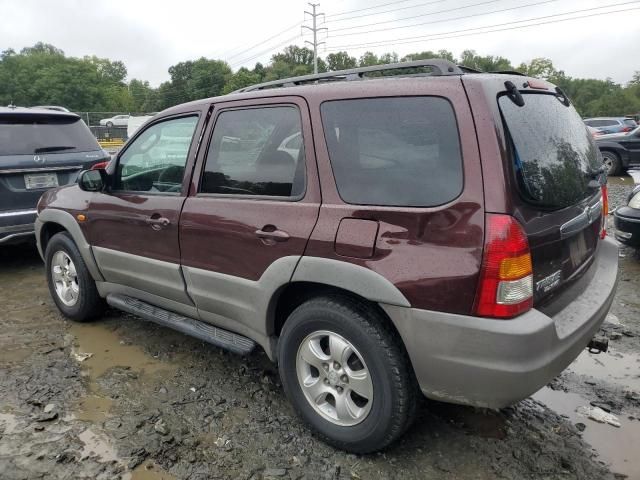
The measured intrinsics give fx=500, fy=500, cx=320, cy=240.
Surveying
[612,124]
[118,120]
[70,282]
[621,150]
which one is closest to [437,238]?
[70,282]

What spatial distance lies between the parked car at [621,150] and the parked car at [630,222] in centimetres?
898

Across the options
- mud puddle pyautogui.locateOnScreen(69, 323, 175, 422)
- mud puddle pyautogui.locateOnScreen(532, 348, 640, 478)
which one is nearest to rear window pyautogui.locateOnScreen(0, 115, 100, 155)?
mud puddle pyautogui.locateOnScreen(69, 323, 175, 422)

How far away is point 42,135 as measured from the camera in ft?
18.5

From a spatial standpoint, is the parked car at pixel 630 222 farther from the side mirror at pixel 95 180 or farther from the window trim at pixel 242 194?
the side mirror at pixel 95 180

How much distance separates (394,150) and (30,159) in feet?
15.4

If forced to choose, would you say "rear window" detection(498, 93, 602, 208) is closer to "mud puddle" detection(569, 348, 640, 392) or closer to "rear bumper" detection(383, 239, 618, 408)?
"rear bumper" detection(383, 239, 618, 408)

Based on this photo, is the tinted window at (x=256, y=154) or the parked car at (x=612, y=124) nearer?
the tinted window at (x=256, y=154)

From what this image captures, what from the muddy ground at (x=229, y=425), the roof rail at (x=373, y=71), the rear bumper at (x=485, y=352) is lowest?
the muddy ground at (x=229, y=425)

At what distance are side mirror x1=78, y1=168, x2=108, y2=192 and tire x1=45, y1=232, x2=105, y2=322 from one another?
0.65 meters

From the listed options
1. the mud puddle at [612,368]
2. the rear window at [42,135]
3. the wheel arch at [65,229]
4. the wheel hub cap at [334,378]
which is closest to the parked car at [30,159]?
the rear window at [42,135]

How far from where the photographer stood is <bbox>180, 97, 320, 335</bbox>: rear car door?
2.56 meters

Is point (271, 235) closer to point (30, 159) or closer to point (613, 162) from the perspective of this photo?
point (30, 159)

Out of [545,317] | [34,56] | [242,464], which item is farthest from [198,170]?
[34,56]

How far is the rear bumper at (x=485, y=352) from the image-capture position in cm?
201
